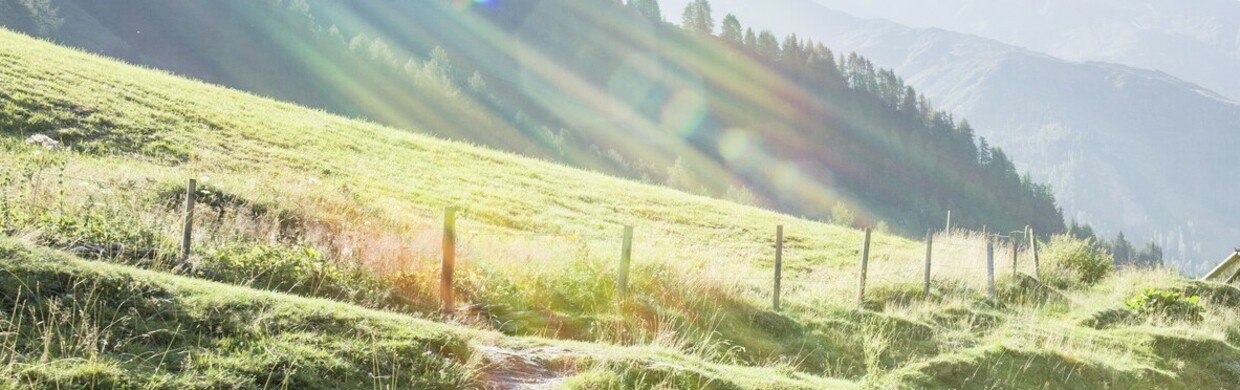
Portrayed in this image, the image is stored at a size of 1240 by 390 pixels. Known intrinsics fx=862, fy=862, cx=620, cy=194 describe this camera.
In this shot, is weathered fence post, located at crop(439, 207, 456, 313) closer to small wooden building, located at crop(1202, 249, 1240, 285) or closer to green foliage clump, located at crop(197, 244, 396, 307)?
green foliage clump, located at crop(197, 244, 396, 307)

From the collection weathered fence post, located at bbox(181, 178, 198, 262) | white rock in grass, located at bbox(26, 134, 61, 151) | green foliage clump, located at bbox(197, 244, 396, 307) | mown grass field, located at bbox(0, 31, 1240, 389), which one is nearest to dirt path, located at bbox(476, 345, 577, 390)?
mown grass field, located at bbox(0, 31, 1240, 389)

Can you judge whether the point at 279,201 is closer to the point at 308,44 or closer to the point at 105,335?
the point at 105,335

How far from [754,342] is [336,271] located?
24.7ft

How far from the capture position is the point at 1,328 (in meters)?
7.73

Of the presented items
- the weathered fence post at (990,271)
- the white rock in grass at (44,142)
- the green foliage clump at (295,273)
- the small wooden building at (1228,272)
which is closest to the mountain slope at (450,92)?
the small wooden building at (1228,272)

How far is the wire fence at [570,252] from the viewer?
14328mm

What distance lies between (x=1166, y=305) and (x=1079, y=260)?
259 inches

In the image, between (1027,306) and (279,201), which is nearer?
(279,201)

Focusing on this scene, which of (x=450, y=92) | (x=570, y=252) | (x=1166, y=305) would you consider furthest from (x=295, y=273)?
(x=450, y=92)

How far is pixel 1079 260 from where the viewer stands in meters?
29.6

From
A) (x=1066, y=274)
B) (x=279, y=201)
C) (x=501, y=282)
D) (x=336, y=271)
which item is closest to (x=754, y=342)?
(x=501, y=282)

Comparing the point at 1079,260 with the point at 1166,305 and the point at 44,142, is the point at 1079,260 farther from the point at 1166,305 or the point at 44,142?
the point at 44,142

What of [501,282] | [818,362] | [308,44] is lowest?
[818,362]

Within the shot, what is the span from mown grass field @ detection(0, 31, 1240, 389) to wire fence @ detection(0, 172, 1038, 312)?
0.30ft
